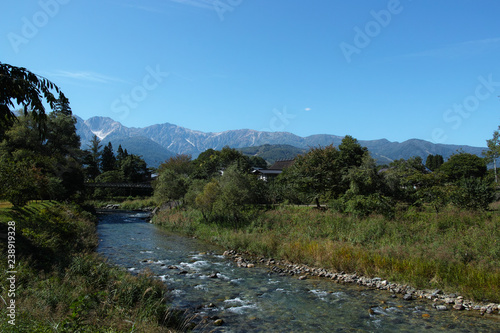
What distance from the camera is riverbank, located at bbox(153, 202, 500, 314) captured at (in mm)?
13992

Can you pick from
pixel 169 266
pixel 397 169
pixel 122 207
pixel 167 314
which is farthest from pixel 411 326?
pixel 122 207

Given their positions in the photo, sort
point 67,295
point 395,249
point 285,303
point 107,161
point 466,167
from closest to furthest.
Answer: point 67,295 → point 285,303 → point 395,249 → point 466,167 → point 107,161

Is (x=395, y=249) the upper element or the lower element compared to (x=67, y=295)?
lower

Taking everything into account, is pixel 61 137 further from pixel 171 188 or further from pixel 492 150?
pixel 492 150

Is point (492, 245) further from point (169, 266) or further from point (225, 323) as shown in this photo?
point (169, 266)

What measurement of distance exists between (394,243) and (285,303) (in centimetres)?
1103

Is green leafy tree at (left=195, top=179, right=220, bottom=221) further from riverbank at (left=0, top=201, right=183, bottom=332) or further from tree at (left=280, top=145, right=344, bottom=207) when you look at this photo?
riverbank at (left=0, top=201, right=183, bottom=332)

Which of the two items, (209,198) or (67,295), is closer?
(67,295)

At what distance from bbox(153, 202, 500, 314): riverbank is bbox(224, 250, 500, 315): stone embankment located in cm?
4

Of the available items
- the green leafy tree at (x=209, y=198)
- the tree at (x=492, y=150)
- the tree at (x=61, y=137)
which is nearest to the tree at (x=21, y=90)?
the green leafy tree at (x=209, y=198)

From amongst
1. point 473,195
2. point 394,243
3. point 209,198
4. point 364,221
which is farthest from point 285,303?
point 209,198

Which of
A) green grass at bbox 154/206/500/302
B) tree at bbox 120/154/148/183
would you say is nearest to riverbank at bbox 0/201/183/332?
green grass at bbox 154/206/500/302

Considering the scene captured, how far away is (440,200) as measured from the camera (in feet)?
79.7

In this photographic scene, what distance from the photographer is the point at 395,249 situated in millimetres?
18406
